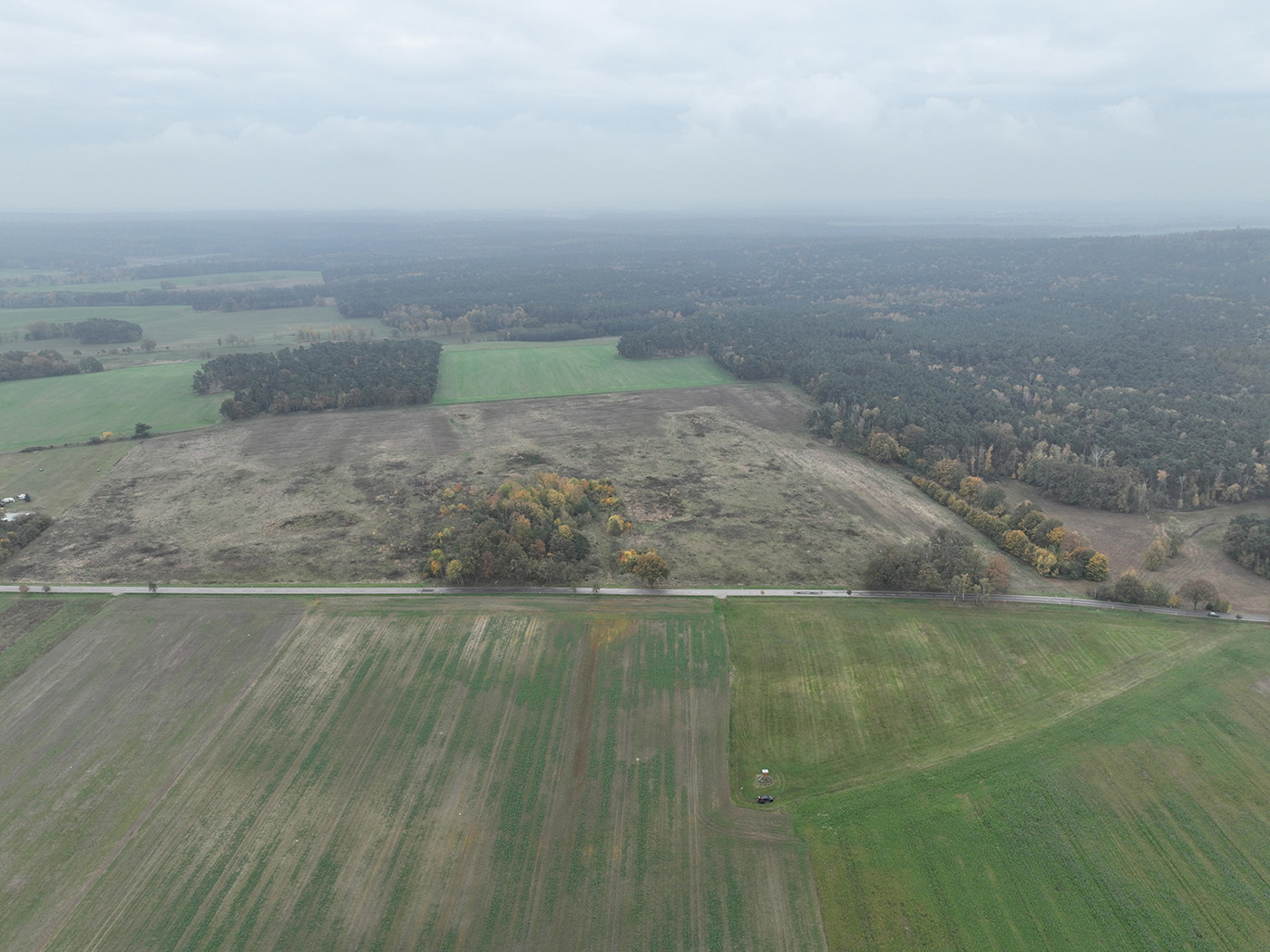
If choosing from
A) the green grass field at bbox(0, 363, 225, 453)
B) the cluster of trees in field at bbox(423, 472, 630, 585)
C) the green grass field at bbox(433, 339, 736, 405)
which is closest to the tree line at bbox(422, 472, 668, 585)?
the cluster of trees in field at bbox(423, 472, 630, 585)

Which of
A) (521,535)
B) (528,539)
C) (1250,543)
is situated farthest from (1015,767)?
(521,535)

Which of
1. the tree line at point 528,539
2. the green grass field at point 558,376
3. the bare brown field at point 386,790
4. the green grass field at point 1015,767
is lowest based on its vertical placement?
the bare brown field at point 386,790

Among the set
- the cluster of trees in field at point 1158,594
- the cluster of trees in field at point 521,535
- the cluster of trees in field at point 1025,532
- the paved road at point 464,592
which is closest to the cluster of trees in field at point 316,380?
the cluster of trees in field at point 521,535

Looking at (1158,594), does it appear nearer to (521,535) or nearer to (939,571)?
(939,571)

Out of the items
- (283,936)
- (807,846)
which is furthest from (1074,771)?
(283,936)

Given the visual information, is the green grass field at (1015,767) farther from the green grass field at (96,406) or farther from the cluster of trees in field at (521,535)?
the green grass field at (96,406)

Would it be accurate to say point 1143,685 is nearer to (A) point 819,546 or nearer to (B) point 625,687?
(A) point 819,546
